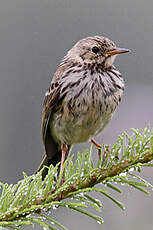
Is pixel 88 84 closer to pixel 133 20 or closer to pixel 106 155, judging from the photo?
pixel 106 155

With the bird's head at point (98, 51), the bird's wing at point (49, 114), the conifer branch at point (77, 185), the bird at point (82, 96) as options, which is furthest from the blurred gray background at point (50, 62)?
the conifer branch at point (77, 185)

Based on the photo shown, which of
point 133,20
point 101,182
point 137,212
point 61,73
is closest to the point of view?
point 101,182

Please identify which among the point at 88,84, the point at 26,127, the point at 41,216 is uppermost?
the point at 88,84

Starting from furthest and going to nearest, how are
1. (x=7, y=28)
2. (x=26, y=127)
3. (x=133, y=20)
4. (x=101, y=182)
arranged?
(x=7, y=28) → (x=133, y=20) → (x=26, y=127) → (x=101, y=182)

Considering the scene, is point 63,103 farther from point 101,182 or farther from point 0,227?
point 0,227

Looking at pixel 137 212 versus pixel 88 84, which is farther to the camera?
pixel 137 212

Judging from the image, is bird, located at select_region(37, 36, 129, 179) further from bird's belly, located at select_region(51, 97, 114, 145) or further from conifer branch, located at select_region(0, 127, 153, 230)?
conifer branch, located at select_region(0, 127, 153, 230)

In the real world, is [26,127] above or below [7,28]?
below

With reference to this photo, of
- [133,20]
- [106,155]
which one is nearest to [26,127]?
[133,20]
